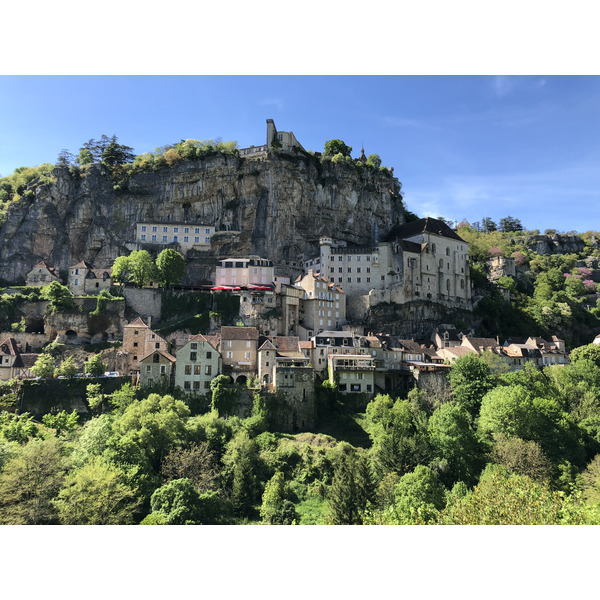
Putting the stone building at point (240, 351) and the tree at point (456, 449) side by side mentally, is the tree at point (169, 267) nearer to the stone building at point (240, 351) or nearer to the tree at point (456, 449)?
the stone building at point (240, 351)

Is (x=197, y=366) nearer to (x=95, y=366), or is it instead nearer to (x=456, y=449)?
(x=95, y=366)

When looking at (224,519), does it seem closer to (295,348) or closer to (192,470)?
(192,470)

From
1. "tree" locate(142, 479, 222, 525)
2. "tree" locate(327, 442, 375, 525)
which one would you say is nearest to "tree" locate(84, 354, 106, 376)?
"tree" locate(142, 479, 222, 525)

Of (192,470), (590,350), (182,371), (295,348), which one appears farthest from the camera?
(590,350)

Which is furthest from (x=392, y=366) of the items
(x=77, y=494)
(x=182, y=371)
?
(x=77, y=494)

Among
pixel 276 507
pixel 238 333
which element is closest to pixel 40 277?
pixel 238 333

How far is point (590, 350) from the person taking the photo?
46.5 m

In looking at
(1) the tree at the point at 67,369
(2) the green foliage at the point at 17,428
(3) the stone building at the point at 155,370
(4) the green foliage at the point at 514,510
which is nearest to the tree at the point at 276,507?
(4) the green foliage at the point at 514,510

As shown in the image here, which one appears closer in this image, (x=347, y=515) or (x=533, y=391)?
(x=347, y=515)

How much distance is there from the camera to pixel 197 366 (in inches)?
1476

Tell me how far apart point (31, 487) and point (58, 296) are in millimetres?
26110

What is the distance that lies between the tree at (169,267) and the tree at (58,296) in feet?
27.8

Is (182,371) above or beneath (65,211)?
beneath

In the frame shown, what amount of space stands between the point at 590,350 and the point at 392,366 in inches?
713
